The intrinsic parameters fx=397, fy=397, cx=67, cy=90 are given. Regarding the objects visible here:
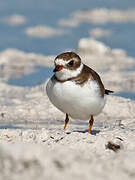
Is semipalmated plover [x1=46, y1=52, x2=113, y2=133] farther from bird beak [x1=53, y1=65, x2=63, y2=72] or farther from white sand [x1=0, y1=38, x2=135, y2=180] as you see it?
white sand [x1=0, y1=38, x2=135, y2=180]

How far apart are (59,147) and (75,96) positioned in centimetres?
222

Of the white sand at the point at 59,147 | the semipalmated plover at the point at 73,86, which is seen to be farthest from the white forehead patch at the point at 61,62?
the white sand at the point at 59,147

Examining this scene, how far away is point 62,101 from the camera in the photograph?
20.0 feet

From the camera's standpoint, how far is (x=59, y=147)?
12.3 feet

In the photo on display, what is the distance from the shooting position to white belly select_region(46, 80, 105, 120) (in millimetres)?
5891

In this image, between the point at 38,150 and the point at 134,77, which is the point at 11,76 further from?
the point at 38,150

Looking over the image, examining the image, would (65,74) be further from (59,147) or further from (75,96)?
(59,147)

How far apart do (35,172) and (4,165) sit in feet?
1.11

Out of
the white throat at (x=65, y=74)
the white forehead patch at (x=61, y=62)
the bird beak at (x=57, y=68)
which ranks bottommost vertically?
the white throat at (x=65, y=74)

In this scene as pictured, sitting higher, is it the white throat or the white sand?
the white throat

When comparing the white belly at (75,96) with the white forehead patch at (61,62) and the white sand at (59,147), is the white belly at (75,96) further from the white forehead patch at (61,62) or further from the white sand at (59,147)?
the white sand at (59,147)

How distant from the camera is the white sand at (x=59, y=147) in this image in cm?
318

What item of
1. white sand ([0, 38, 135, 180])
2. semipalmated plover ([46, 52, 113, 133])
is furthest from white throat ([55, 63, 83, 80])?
white sand ([0, 38, 135, 180])

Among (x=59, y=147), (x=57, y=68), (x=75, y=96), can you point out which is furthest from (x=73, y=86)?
(x=59, y=147)
